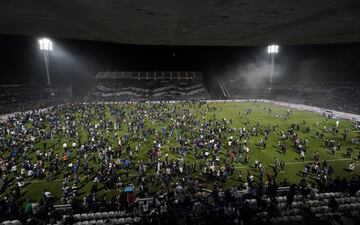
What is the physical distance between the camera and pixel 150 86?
93375 mm

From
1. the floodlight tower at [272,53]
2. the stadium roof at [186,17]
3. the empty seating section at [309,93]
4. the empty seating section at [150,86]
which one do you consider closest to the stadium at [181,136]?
the stadium roof at [186,17]

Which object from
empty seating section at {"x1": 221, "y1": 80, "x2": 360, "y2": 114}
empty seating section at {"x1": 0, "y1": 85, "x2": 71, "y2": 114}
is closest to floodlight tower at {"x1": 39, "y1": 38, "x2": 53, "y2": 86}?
empty seating section at {"x1": 0, "y1": 85, "x2": 71, "y2": 114}

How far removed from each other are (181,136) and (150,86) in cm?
6181

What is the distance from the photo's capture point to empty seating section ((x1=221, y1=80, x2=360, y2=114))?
199 ft

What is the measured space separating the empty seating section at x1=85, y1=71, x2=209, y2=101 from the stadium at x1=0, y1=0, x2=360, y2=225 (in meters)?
2.27

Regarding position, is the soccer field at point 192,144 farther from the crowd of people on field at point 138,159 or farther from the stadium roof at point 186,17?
the stadium roof at point 186,17

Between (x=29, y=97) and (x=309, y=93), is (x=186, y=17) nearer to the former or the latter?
(x=29, y=97)

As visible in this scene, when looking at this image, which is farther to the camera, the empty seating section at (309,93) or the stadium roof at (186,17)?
the empty seating section at (309,93)

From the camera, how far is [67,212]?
46.7 ft

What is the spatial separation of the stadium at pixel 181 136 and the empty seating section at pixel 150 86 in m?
2.27

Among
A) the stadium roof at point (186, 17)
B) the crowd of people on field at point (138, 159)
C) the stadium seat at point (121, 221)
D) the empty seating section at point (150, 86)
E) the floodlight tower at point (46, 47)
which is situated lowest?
the stadium seat at point (121, 221)

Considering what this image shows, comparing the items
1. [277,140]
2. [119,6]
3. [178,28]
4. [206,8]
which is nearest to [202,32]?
[178,28]

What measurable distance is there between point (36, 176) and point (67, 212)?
9976mm

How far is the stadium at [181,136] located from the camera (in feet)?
26.6
